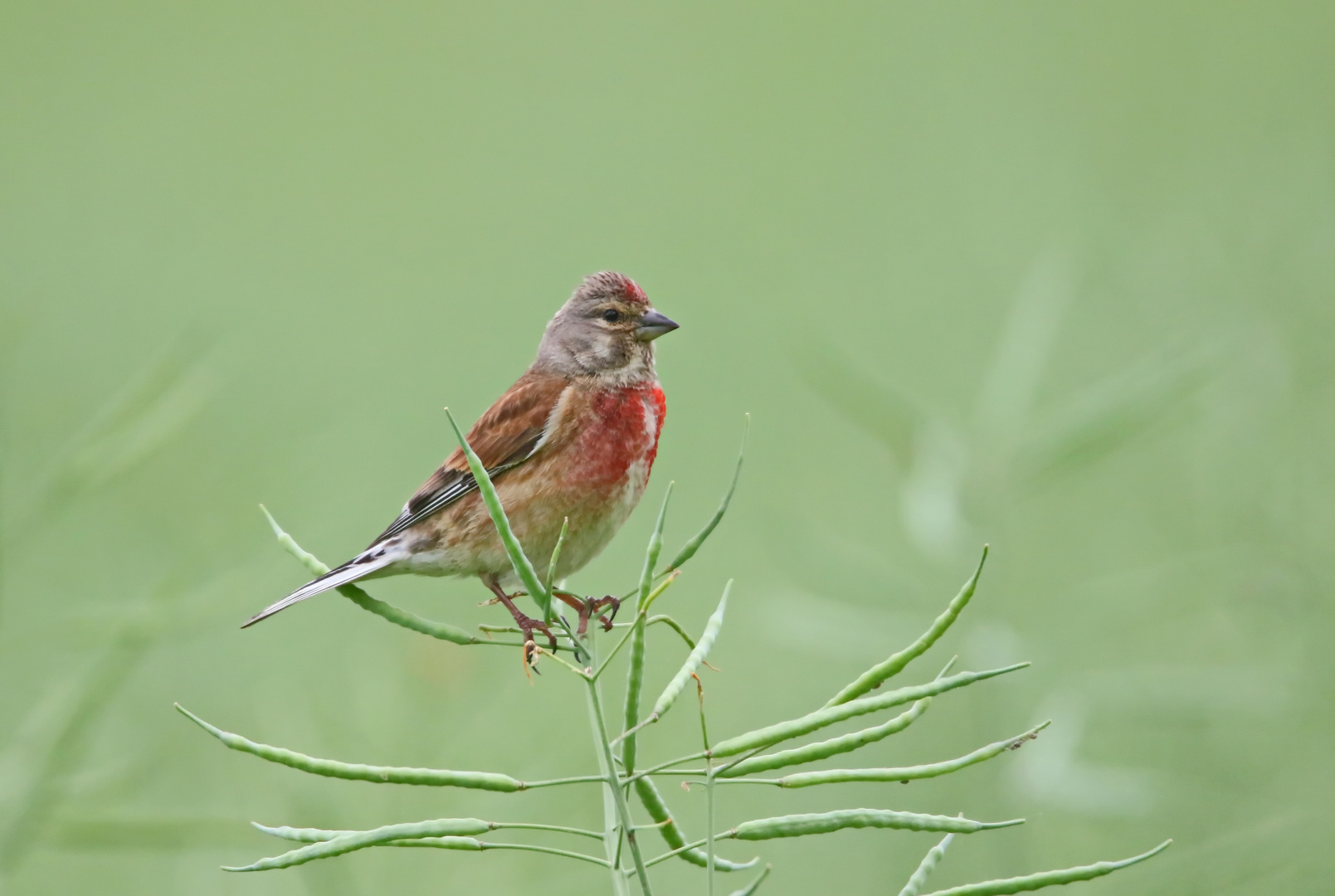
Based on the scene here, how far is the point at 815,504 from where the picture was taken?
8.53m

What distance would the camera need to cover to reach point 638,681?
5.18 feet

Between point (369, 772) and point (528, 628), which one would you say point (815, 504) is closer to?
point (528, 628)

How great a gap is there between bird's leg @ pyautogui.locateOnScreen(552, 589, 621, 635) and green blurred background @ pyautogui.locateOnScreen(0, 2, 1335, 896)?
2.49 feet

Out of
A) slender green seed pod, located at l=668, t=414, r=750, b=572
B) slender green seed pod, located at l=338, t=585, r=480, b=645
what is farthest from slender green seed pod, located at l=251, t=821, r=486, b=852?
slender green seed pod, located at l=668, t=414, r=750, b=572

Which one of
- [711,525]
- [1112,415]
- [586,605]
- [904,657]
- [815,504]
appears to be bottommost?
[904,657]

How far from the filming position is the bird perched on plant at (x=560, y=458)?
343 centimetres

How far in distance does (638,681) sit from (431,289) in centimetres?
1065

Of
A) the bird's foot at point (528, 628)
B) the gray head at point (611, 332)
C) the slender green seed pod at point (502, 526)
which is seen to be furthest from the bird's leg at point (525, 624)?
the gray head at point (611, 332)

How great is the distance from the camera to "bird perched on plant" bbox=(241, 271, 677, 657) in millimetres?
3428

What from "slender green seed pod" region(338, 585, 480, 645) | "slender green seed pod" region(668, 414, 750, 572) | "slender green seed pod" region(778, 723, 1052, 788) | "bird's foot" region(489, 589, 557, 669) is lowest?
"slender green seed pod" region(778, 723, 1052, 788)

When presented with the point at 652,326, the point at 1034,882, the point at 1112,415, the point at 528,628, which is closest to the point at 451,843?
the point at 1034,882

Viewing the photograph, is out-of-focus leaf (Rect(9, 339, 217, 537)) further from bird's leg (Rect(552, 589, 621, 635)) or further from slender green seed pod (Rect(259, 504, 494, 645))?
slender green seed pod (Rect(259, 504, 494, 645))

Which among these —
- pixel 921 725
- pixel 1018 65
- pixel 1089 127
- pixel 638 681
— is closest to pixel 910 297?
pixel 1089 127

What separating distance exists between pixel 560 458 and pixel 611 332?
0.42m
